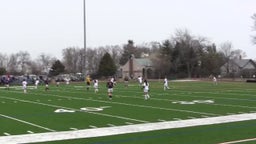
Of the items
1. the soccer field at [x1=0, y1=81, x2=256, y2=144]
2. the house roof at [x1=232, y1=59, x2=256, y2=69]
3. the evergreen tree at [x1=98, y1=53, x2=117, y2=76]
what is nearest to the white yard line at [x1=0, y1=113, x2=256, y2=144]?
the soccer field at [x1=0, y1=81, x2=256, y2=144]

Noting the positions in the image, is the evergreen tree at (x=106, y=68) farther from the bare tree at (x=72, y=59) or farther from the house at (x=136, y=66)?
the bare tree at (x=72, y=59)

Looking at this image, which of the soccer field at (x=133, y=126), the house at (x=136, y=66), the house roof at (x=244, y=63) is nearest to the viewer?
the soccer field at (x=133, y=126)

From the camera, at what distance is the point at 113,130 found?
553 inches

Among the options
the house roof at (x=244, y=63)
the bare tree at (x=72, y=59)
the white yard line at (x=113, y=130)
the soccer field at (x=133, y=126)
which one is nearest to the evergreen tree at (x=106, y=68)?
the bare tree at (x=72, y=59)

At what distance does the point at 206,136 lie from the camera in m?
12.6

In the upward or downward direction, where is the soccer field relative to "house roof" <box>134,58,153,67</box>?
downward

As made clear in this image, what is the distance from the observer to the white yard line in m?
12.5

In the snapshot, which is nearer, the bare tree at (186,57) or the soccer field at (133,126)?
the soccer field at (133,126)

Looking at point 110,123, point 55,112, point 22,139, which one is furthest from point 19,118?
point 22,139

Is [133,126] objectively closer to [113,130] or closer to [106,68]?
[113,130]

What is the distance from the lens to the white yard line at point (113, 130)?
1251cm

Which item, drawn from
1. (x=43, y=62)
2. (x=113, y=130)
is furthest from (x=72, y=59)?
(x=113, y=130)

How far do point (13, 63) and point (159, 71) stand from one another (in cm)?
5931

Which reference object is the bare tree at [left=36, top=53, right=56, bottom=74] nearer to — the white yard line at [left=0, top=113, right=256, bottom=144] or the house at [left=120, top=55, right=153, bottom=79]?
the house at [left=120, top=55, right=153, bottom=79]
